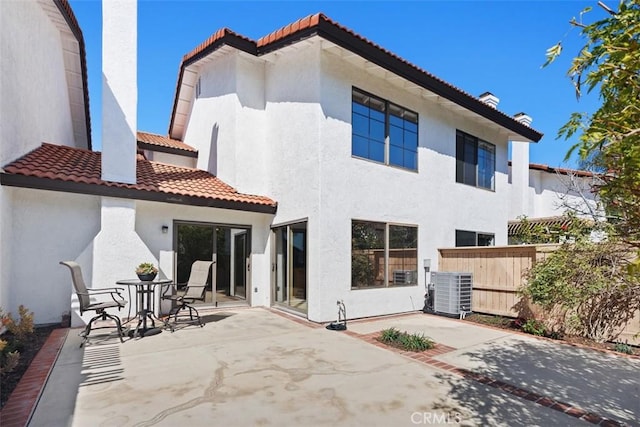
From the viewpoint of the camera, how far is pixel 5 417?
3809 mm

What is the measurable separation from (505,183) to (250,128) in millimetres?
10433

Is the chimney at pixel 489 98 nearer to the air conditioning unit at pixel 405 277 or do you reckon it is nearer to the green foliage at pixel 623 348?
the air conditioning unit at pixel 405 277

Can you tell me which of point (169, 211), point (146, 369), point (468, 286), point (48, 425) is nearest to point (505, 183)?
point (468, 286)

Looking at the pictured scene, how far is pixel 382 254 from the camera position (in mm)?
9875

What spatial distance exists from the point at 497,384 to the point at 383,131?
7165 mm

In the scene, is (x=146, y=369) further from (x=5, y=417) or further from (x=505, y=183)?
(x=505, y=183)

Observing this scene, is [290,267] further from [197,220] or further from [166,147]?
[166,147]

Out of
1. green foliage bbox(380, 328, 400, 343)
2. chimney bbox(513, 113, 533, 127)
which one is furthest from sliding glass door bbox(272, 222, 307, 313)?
chimney bbox(513, 113, 533, 127)

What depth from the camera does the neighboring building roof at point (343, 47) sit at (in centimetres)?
825

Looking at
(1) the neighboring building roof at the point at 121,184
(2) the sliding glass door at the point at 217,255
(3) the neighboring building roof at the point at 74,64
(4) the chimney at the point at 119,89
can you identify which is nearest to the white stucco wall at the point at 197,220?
(2) the sliding glass door at the point at 217,255

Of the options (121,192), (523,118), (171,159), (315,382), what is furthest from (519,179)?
(121,192)

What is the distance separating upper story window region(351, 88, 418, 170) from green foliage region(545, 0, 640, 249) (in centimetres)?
711

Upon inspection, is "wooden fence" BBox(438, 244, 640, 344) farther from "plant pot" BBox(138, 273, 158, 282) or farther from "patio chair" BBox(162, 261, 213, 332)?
"plant pot" BBox(138, 273, 158, 282)

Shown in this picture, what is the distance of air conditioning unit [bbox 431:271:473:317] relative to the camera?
970 cm
